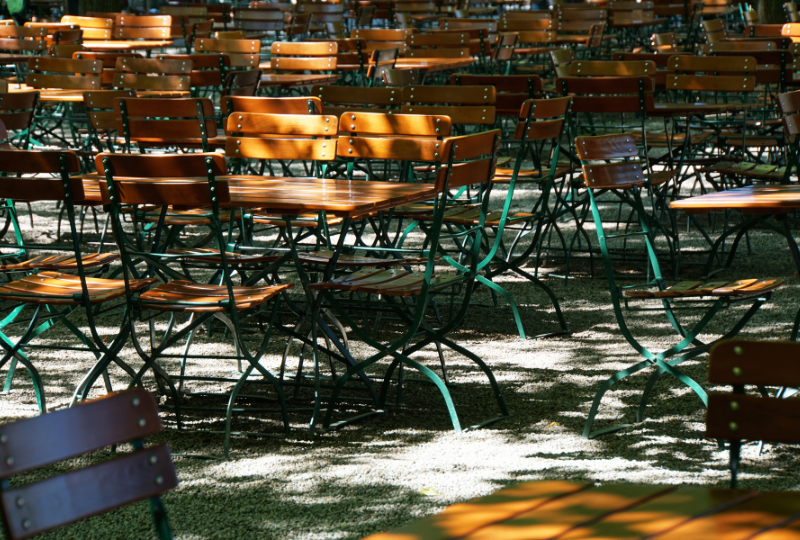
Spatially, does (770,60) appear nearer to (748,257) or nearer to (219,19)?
(748,257)

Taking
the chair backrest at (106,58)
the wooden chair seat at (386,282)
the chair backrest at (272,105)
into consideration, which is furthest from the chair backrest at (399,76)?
the wooden chair seat at (386,282)

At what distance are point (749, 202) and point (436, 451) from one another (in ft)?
4.84

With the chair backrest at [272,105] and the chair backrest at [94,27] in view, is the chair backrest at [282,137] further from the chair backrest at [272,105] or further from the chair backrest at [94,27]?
the chair backrest at [94,27]

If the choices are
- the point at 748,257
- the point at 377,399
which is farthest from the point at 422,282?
the point at 748,257

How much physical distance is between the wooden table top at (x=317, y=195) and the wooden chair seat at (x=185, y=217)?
34 centimetres

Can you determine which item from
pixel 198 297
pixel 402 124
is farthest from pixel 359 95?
pixel 198 297

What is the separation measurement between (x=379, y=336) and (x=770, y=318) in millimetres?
2018

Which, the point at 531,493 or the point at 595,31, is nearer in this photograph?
the point at 531,493

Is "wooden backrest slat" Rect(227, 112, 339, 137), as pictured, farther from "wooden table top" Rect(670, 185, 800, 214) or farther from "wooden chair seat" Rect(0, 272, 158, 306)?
"wooden table top" Rect(670, 185, 800, 214)

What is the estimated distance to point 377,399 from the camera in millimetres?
4379

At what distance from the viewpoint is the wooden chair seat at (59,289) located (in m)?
3.96

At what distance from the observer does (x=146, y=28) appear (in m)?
12.0

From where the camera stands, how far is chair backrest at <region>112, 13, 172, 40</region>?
11906 millimetres

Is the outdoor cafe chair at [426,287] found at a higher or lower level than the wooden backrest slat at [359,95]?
lower
